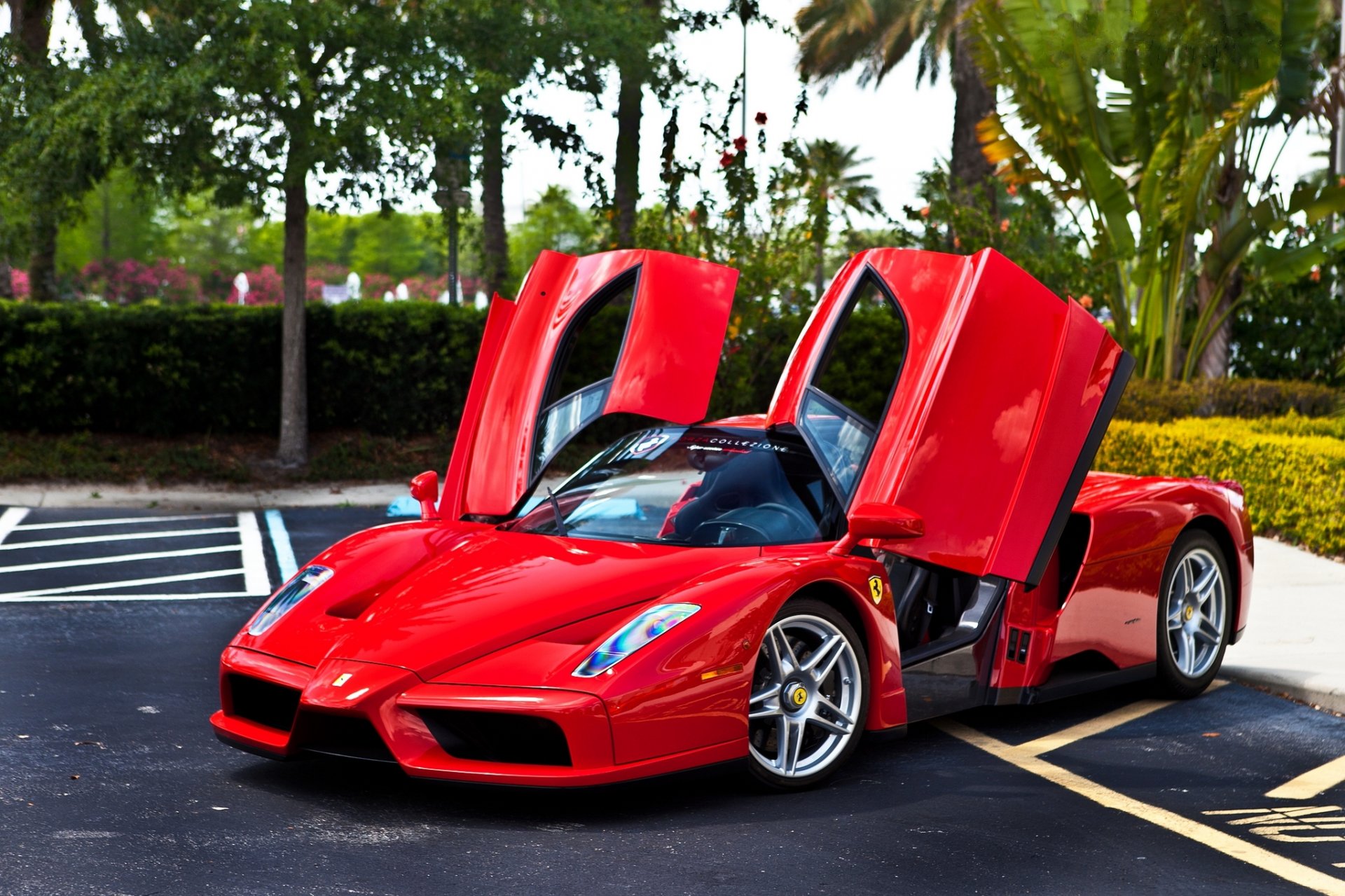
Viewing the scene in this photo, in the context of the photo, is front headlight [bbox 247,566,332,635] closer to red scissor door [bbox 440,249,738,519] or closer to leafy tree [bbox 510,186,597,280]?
red scissor door [bbox 440,249,738,519]

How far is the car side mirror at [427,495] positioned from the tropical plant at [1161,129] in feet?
33.5

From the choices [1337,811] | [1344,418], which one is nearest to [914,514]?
[1337,811]

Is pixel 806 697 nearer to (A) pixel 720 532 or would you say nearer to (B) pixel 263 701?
(A) pixel 720 532

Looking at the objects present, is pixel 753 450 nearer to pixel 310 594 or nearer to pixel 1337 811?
pixel 310 594

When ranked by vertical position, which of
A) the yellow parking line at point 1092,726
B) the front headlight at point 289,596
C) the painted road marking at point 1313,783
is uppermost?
the front headlight at point 289,596

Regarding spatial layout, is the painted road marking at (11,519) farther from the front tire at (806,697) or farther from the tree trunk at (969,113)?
the tree trunk at (969,113)

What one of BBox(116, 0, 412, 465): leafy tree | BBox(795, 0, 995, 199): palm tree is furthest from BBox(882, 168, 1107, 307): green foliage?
BBox(795, 0, 995, 199): palm tree

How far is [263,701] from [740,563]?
167cm

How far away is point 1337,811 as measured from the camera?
15.9 feet

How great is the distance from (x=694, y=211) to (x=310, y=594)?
12.8 m

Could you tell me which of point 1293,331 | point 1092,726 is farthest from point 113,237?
point 1092,726

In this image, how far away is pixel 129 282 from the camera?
178ft

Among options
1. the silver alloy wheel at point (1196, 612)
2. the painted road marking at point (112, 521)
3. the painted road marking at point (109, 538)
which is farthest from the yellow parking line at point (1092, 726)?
the painted road marking at point (112, 521)

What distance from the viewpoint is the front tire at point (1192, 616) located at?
6363mm
